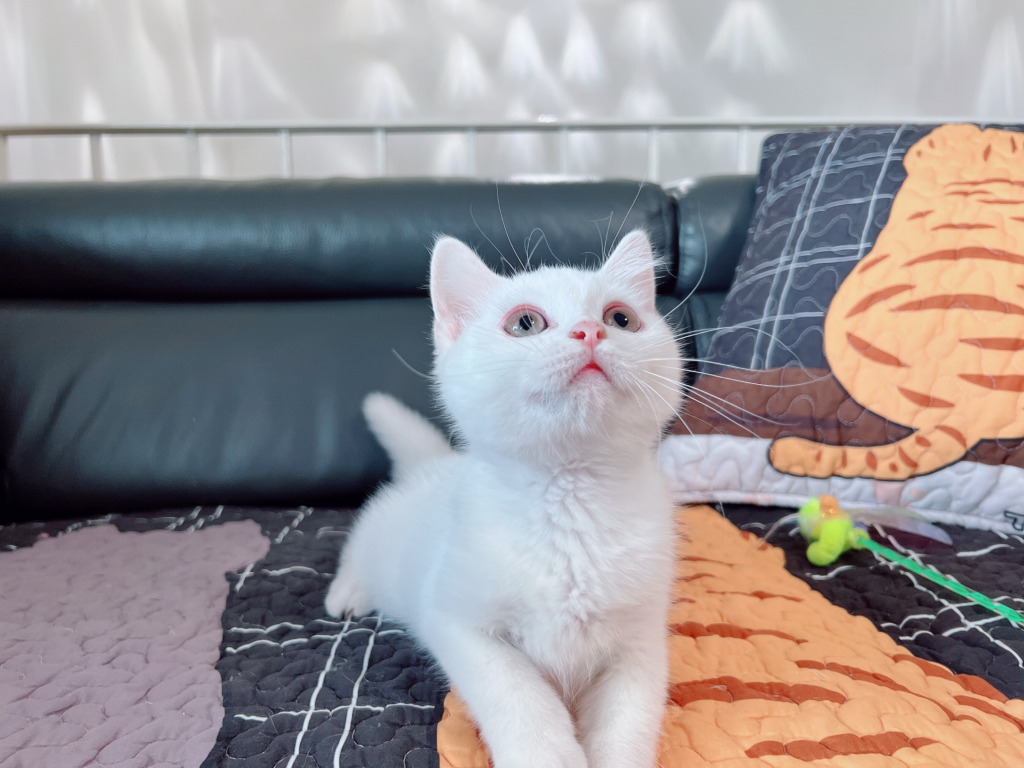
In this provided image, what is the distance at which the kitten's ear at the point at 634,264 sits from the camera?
0.71 metres

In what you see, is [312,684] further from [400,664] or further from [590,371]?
[590,371]

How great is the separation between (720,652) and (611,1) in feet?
7.84

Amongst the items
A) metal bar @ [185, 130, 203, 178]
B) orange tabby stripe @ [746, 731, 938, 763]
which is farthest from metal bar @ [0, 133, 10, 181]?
orange tabby stripe @ [746, 731, 938, 763]

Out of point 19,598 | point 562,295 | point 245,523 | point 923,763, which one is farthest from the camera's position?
point 245,523

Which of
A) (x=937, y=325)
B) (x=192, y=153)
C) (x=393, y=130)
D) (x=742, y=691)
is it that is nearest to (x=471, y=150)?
(x=393, y=130)

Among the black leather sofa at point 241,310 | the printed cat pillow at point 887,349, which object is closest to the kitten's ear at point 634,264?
the printed cat pillow at point 887,349

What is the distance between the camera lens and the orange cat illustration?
0.96m

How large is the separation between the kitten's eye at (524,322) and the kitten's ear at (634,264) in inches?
5.5

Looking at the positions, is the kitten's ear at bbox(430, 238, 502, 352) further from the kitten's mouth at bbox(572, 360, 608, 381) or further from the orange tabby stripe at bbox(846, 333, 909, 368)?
the orange tabby stripe at bbox(846, 333, 909, 368)

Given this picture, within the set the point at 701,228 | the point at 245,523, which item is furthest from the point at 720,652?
the point at 701,228

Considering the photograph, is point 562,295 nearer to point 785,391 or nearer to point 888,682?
point 888,682

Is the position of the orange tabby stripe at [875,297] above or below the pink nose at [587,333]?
below

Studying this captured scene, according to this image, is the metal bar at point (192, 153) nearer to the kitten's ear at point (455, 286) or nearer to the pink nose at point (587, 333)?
the kitten's ear at point (455, 286)

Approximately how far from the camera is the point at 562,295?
24.1 inches
